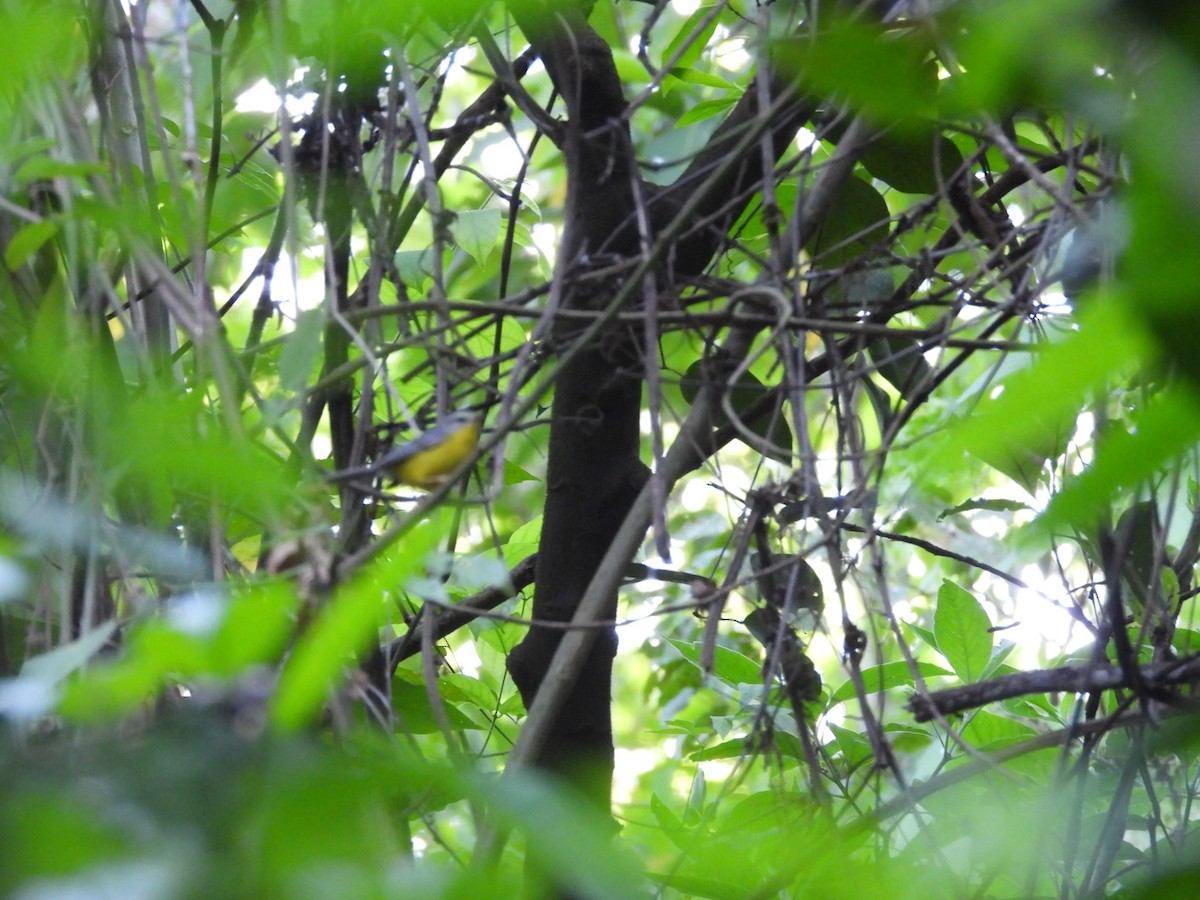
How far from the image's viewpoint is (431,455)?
688 mm

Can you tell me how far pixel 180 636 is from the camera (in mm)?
Answer: 287

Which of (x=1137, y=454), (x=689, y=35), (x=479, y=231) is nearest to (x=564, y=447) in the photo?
(x=479, y=231)

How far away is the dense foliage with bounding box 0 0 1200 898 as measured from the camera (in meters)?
0.29

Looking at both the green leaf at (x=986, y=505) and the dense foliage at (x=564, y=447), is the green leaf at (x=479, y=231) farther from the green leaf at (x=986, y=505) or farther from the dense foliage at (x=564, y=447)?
the green leaf at (x=986, y=505)

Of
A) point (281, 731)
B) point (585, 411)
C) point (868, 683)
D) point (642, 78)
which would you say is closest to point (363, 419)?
point (585, 411)

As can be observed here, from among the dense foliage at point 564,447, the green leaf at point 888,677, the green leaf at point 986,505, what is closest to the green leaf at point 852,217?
the dense foliage at point 564,447

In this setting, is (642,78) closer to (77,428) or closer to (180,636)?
(77,428)

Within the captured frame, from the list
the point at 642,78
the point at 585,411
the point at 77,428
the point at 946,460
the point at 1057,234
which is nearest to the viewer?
the point at 946,460

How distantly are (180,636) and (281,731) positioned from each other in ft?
0.15

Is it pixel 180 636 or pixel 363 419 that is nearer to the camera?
pixel 180 636

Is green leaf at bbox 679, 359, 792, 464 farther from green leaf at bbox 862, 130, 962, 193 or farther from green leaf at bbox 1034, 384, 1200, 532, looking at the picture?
green leaf at bbox 1034, 384, 1200, 532

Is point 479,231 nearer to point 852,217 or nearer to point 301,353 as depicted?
point 852,217

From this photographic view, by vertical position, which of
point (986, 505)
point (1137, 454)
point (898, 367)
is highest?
point (898, 367)

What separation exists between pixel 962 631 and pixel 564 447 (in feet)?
1.41
